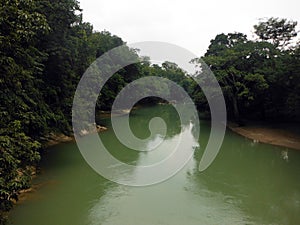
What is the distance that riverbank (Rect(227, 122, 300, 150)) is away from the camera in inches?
616

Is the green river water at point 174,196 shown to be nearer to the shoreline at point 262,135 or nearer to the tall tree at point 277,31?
the shoreline at point 262,135

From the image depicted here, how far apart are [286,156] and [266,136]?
4.15 metres

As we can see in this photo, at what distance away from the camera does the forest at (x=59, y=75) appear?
555 centimetres

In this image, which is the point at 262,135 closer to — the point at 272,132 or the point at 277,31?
the point at 272,132

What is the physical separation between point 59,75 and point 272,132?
513 inches

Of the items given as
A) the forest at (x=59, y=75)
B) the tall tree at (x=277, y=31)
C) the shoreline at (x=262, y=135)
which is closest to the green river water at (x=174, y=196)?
the forest at (x=59, y=75)

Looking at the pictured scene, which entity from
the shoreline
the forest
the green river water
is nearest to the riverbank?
the shoreline

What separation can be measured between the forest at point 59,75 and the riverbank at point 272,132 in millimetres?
970

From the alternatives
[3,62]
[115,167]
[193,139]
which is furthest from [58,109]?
[193,139]

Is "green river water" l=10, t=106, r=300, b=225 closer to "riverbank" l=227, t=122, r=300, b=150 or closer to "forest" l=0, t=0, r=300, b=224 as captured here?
"forest" l=0, t=0, r=300, b=224

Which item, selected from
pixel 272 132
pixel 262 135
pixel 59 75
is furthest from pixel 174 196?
pixel 272 132

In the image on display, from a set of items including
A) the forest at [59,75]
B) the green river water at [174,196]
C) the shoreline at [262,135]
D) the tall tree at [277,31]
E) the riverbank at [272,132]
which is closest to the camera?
the forest at [59,75]

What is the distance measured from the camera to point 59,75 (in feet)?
38.9

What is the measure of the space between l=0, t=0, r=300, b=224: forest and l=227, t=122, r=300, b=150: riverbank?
38.2 inches
